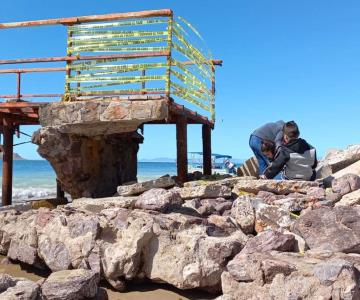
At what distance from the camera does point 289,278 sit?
3916mm

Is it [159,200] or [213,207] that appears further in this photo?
[213,207]

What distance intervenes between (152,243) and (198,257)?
64cm

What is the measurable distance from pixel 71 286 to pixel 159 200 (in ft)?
7.02

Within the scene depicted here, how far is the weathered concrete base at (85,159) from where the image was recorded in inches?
310

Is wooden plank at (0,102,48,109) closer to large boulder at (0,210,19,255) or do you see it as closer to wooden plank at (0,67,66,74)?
wooden plank at (0,67,66,74)

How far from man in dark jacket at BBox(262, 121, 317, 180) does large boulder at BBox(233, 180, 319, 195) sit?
46 cm

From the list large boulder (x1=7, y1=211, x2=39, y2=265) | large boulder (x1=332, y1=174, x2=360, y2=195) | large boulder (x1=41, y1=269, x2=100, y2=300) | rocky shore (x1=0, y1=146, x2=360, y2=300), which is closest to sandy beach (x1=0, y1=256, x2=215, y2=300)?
rocky shore (x1=0, y1=146, x2=360, y2=300)

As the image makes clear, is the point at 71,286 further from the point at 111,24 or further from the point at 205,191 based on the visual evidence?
the point at 111,24

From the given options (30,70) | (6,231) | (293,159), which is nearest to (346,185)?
(293,159)

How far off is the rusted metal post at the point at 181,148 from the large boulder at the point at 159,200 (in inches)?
62.9

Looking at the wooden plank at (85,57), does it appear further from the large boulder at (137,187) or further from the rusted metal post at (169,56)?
the large boulder at (137,187)

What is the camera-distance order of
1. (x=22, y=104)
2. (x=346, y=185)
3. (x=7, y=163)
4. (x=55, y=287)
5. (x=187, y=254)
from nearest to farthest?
(x=55, y=287)
(x=187, y=254)
(x=346, y=185)
(x=22, y=104)
(x=7, y=163)

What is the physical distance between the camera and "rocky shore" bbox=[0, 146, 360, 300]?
398 cm

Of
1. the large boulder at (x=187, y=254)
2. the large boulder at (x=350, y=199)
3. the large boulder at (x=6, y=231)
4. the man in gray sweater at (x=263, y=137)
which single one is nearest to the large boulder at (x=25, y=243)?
the large boulder at (x=6, y=231)
